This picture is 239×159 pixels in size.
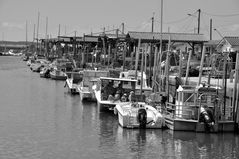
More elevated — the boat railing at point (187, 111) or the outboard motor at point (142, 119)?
the boat railing at point (187, 111)

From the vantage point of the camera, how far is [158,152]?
28156mm

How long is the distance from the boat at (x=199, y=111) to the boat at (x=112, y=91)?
28.0 feet

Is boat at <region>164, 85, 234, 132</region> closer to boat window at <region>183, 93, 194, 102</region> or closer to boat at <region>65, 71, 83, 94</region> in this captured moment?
boat window at <region>183, 93, 194, 102</region>

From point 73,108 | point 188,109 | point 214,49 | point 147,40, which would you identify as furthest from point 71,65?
point 188,109

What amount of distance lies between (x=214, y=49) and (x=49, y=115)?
4737 centimetres

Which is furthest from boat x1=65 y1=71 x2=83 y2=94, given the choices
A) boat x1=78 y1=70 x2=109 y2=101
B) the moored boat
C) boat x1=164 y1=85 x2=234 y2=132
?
boat x1=164 y1=85 x2=234 y2=132

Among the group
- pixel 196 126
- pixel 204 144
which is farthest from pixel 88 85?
pixel 204 144

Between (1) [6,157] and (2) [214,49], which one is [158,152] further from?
(2) [214,49]

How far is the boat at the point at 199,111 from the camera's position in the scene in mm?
31719

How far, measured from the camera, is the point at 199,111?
31.6 m

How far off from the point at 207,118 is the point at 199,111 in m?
0.66

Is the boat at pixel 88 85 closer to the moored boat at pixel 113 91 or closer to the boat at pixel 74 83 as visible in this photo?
the moored boat at pixel 113 91

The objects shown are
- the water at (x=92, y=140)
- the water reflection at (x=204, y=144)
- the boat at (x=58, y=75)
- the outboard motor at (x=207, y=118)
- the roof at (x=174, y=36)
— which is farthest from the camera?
the boat at (x=58, y=75)

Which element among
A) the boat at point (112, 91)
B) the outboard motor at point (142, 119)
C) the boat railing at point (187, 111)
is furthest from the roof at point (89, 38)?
the boat railing at point (187, 111)
